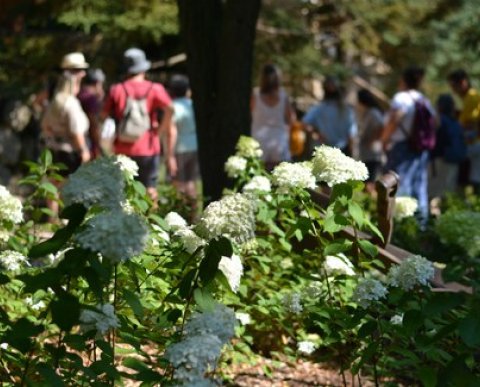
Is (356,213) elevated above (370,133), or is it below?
above

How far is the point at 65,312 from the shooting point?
282 centimetres

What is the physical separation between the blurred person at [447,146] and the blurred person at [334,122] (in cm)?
96

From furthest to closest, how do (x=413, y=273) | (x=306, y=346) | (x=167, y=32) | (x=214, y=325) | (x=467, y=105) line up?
1. (x=167, y=32)
2. (x=467, y=105)
3. (x=306, y=346)
4. (x=413, y=273)
5. (x=214, y=325)

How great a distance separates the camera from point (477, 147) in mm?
12172

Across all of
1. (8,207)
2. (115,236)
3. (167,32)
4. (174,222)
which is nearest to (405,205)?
(174,222)

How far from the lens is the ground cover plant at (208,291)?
288cm

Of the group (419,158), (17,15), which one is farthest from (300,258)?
(17,15)

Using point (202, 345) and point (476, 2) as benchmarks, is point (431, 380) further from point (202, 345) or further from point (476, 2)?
point (476, 2)

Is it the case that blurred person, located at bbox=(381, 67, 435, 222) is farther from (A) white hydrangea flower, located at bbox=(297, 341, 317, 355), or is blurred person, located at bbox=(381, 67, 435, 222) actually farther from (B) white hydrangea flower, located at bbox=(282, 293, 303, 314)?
(B) white hydrangea flower, located at bbox=(282, 293, 303, 314)

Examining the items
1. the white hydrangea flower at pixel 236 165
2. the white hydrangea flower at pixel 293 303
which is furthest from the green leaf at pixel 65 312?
the white hydrangea flower at pixel 236 165

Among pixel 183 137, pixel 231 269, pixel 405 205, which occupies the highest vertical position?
pixel 231 269

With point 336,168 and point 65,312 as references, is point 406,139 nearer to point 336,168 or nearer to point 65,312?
point 336,168

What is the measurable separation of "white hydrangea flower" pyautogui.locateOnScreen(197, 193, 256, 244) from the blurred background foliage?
1221cm

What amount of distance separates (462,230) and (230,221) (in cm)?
70
